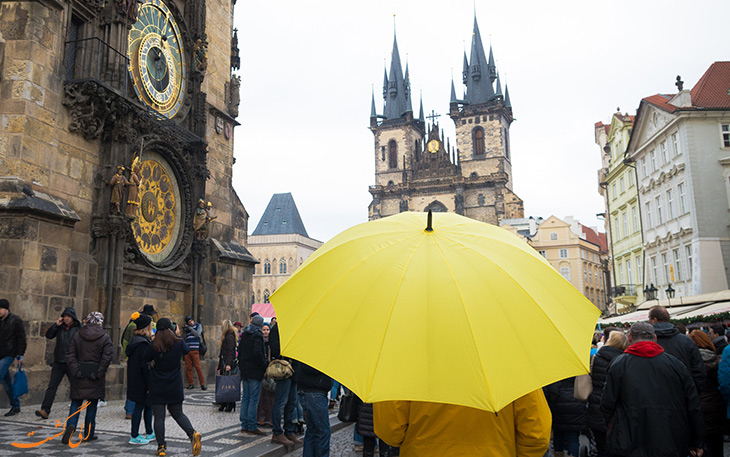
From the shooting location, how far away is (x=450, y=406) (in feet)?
8.51

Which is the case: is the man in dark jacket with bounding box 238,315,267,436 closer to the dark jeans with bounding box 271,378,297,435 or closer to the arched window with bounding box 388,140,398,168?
the dark jeans with bounding box 271,378,297,435

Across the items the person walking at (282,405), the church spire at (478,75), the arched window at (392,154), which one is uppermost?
the church spire at (478,75)

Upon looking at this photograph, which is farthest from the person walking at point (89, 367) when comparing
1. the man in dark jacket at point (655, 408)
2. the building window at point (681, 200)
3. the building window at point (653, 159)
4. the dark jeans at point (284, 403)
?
the building window at point (653, 159)

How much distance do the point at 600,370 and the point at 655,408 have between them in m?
1.78

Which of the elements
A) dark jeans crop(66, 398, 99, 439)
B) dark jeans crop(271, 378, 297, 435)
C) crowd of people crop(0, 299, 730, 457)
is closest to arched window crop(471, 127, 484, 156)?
crowd of people crop(0, 299, 730, 457)

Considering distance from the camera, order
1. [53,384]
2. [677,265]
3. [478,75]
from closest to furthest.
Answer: [53,384]
[677,265]
[478,75]

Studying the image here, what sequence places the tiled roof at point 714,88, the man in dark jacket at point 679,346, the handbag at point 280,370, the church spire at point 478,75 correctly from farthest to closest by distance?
the church spire at point 478,75
the tiled roof at point 714,88
the handbag at point 280,370
the man in dark jacket at point 679,346

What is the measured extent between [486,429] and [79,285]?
914cm

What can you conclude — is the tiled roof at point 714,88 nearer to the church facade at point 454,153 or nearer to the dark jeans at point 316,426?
the dark jeans at point 316,426

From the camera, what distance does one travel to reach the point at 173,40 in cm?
1380

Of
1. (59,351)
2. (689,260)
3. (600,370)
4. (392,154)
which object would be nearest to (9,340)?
(59,351)

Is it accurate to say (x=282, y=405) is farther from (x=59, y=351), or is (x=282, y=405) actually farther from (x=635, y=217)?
(x=635, y=217)

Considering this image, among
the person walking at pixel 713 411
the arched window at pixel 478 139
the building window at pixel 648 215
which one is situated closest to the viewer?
the person walking at pixel 713 411

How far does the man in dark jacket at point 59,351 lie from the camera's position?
7.72 m
